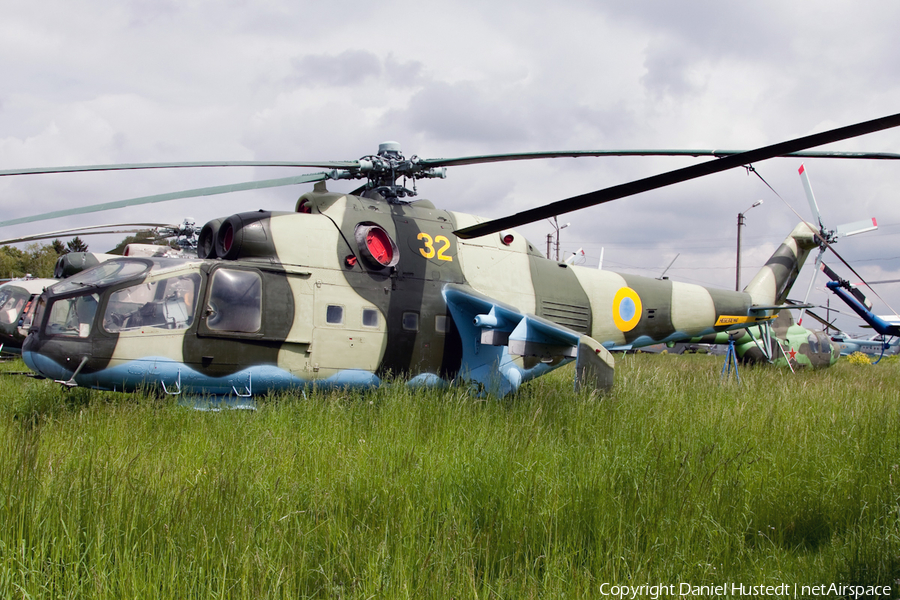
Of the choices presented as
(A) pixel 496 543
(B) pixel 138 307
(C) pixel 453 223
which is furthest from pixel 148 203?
(A) pixel 496 543

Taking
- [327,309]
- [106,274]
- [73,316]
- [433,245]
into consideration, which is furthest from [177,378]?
[433,245]

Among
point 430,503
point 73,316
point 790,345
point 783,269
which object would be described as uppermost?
point 783,269

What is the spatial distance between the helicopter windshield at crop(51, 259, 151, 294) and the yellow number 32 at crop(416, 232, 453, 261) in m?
3.36

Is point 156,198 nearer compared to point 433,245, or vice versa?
point 156,198

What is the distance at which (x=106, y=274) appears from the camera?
636 cm

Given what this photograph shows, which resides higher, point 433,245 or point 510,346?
point 433,245

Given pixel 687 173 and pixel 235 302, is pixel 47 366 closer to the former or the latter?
pixel 235 302

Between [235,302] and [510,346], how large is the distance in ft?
10.6

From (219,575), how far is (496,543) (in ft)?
4.88

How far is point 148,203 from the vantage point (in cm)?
623

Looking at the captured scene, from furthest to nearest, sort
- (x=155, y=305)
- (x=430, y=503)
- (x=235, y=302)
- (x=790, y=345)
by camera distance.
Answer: (x=790, y=345)
(x=235, y=302)
(x=155, y=305)
(x=430, y=503)

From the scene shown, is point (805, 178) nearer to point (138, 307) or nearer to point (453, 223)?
point (453, 223)

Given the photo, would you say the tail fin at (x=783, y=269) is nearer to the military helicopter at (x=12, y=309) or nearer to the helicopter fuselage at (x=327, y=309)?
the helicopter fuselage at (x=327, y=309)

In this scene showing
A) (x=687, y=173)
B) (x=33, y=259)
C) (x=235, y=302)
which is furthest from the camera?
(x=33, y=259)
